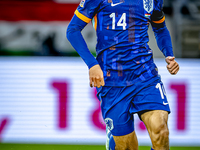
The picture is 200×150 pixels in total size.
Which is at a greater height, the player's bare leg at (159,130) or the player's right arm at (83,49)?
the player's right arm at (83,49)

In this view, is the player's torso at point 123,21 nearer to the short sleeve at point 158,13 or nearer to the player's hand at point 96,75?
the short sleeve at point 158,13

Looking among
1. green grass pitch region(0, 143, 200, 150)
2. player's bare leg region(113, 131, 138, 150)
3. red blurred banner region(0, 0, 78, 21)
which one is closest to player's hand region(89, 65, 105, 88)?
player's bare leg region(113, 131, 138, 150)

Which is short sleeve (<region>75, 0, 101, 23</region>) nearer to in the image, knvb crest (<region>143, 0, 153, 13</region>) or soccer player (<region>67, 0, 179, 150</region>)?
soccer player (<region>67, 0, 179, 150</region>)

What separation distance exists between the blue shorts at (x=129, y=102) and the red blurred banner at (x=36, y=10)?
631 centimetres

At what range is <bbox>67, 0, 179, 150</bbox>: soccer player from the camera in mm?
2119

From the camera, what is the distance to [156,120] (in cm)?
201

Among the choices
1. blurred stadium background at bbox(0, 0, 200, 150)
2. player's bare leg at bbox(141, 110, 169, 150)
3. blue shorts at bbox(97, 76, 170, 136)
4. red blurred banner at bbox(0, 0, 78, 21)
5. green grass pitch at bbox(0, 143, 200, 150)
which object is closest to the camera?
player's bare leg at bbox(141, 110, 169, 150)

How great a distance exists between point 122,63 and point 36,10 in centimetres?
678

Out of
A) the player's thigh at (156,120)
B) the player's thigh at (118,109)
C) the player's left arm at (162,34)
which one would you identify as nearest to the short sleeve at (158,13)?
the player's left arm at (162,34)

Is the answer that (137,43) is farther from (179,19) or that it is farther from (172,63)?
(179,19)

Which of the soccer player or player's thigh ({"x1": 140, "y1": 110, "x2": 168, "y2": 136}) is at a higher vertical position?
the soccer player

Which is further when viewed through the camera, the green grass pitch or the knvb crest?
the green grass pitch

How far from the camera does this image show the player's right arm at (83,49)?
2.06 meters

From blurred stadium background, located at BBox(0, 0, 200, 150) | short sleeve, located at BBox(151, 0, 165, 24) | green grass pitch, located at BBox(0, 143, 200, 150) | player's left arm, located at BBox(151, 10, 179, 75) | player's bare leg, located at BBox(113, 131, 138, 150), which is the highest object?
short sleeve, located at BBox(151, 0, 165, 24)
